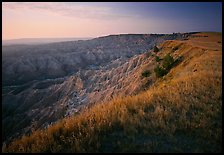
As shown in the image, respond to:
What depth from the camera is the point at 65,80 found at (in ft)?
275

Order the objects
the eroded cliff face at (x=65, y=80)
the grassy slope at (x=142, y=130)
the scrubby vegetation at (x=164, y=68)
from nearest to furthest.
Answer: the grassy slope at (x=142, y=130), the scrubby vegetation at (x=164, y=68), the eroded cliff face at (x=65, y=80)

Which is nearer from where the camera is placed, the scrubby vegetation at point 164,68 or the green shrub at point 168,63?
the scrubby vegetation at point 164,68

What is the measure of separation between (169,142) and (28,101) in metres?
69.5

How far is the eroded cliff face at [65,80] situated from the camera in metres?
42.5

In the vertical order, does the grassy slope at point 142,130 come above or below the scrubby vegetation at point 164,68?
above

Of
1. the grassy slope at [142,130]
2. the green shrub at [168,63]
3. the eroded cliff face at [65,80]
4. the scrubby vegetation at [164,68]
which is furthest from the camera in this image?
the eroded cliff face at [65,80]

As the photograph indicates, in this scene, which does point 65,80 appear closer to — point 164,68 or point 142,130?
point 164,68

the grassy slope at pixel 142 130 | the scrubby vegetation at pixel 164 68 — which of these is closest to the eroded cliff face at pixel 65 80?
the grassy slope at pixel 142 130

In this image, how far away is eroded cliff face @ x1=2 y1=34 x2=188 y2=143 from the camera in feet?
139

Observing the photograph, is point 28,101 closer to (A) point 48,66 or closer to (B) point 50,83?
(B) point 50,83

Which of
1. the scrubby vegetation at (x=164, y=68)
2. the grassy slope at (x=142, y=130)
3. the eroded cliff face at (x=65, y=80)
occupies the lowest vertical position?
the eroded cliff face at (x=65, y=80)

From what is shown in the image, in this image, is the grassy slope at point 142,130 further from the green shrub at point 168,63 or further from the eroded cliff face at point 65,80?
the green shrub at point 168,63

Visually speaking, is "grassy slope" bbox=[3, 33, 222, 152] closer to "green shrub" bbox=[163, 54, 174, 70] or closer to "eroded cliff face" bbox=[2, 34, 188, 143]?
"eroded cliff face" bbox=[2, 34, 188, 143]

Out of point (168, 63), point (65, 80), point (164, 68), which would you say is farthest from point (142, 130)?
Answer: point (65, 80)
